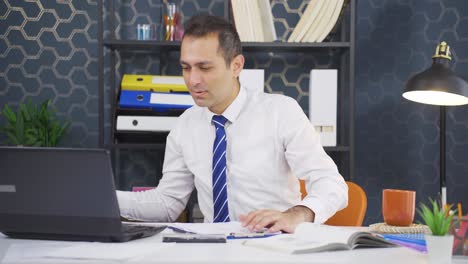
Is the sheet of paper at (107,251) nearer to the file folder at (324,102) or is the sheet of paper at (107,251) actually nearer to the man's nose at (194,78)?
the man's nose at (194,78)

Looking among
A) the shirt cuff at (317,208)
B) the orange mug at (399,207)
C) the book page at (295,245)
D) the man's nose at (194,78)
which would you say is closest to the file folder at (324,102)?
the man's nose at (194,78)

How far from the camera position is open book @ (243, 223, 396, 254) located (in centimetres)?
143

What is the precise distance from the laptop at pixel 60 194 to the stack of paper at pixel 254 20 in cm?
175

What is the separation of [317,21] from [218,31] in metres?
1.01

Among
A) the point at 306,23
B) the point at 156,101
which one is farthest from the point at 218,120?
the point at 306,23

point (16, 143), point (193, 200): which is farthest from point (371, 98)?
point (16, 143)

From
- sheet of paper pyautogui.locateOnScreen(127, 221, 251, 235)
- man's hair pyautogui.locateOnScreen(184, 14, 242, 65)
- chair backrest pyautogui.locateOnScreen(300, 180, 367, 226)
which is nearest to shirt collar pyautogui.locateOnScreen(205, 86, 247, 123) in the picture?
man's hair pyautogui.locateOnScreen(184, 14, 242, 65)

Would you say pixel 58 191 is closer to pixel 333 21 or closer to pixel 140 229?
pixel 140 229

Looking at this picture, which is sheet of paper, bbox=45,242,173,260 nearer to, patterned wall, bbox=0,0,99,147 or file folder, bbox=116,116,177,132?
file folder, bbox=116,116,177,132

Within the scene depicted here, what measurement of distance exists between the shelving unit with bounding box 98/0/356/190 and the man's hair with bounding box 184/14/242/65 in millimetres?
832

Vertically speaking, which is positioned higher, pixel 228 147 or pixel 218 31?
pixel 218 31

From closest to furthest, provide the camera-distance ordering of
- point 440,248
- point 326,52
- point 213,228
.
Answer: point 440,248 → point 213,228 → point 326,52

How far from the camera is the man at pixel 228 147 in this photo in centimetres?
224

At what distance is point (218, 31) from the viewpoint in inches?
90.2
